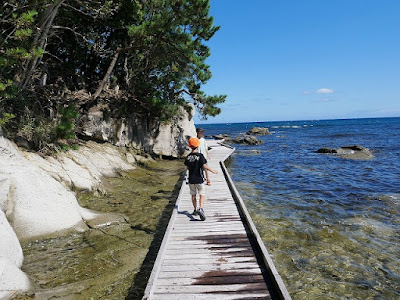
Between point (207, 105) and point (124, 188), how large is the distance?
8.33 m

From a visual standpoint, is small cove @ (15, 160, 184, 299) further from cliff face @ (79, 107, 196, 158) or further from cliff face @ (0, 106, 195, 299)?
cliff face @ (79, 107, 196, 158)

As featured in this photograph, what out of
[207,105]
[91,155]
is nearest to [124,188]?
[91,155]

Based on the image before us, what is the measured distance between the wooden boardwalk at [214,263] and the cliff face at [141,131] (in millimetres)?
9939

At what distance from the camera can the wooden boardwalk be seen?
4676 mm

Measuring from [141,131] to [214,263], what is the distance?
1602cm

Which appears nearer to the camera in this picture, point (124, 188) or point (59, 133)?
point (59, 133)

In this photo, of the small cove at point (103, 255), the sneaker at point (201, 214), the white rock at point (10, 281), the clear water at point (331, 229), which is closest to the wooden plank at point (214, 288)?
the small cove at point (103, 255)

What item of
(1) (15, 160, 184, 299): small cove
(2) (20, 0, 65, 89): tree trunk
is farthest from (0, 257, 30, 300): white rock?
(2) (20, 0, 65, 89): tree trunk

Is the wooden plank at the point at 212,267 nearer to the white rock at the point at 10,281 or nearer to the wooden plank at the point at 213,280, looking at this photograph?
the wooden plank at the point at 213,280

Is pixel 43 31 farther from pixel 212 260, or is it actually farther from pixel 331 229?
pixel 331 229

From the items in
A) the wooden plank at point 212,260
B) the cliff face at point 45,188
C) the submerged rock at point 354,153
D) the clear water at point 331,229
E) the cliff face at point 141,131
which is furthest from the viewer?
the submerged rock at point 354,153

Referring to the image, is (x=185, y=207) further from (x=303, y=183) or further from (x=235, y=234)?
(x=303, y=183)

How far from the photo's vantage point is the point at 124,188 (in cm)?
1294

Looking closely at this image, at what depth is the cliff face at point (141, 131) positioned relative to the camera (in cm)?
1603
